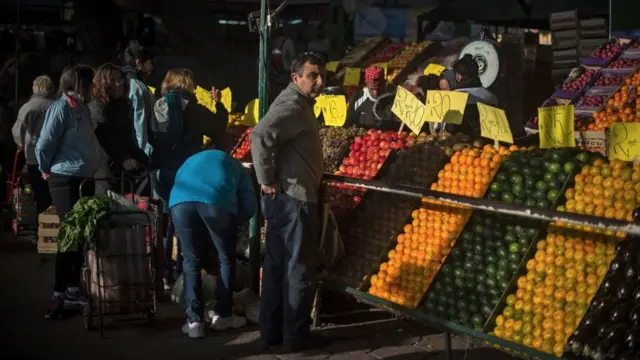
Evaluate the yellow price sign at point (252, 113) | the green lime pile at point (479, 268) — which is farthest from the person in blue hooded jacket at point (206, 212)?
the yellow price sign at point (252, 113)

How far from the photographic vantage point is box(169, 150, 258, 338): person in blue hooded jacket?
6359mm

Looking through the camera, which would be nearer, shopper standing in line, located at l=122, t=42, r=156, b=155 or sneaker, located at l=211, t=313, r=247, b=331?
sneaker, located at l=211, t=313, r=247, b=331

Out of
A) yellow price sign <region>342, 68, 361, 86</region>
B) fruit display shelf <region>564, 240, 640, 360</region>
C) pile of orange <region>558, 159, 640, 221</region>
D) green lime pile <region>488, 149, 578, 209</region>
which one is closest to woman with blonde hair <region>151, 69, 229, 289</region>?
green lime pile <region>488, 149, 578, 209</region>

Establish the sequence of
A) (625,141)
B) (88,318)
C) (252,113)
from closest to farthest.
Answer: (625,141), (88,318), (252,113)

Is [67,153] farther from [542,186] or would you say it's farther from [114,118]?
[542,186]

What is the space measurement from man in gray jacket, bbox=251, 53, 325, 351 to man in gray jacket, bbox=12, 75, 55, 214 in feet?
16.8

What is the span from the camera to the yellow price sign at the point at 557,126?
17.8 ft

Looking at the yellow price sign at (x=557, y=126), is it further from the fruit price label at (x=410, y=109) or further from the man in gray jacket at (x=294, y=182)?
the man in gray jacket at (x=294, y=182)

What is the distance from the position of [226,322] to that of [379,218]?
1485mm

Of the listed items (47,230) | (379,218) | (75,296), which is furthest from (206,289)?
(47,230)

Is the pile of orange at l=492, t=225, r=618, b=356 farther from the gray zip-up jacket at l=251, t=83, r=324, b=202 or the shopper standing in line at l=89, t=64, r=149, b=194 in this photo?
the shopper standing in line at l=89, t=64, r=149, b=194

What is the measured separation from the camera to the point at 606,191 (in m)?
4.90

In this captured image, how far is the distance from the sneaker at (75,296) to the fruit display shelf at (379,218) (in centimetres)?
230

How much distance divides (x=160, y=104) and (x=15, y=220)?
4.66 m
